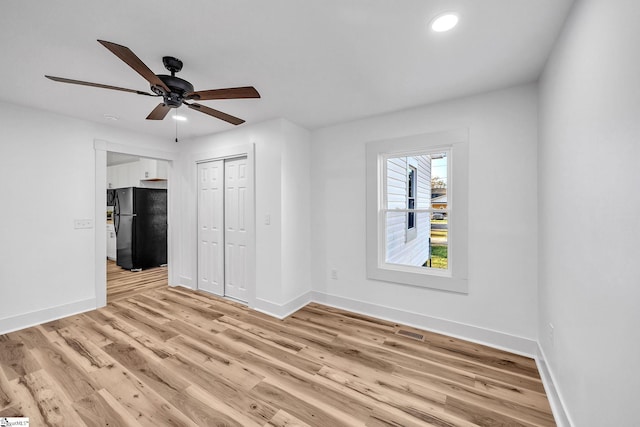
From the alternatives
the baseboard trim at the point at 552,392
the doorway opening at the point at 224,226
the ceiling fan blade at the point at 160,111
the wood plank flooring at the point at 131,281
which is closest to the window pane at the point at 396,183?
the doorway opening at the point at 224,226

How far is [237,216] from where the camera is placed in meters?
3.68

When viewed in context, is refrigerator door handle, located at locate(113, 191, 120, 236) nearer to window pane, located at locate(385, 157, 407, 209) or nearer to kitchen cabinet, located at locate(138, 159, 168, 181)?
kitchen cabinet, located at locate(138, 159, 168, 181)

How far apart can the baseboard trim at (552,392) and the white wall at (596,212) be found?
0.05 metres

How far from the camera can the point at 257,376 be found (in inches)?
80.2

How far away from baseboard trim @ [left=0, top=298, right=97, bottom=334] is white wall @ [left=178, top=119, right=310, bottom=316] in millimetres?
2167

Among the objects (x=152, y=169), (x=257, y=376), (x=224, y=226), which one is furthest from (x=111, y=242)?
(x=257, y=376)

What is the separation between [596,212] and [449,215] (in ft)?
5.08

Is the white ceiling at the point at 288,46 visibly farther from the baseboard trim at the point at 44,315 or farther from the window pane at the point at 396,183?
the baseboard trim at the point at 44,315

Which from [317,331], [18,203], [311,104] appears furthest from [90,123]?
[317,331]

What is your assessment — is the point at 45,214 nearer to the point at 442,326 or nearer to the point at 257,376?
the point at 257,376

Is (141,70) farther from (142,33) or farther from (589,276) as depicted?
(589,276)

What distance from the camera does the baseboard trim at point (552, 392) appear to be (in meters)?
1.52

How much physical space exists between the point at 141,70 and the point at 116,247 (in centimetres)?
562

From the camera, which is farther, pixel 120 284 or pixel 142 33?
pixel 120 284
